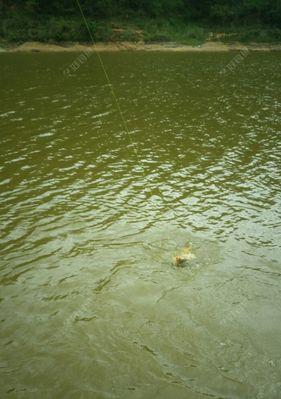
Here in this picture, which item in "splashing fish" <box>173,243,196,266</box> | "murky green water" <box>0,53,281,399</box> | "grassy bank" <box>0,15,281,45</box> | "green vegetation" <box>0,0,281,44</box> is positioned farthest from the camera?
"green vegetation" <box>0,0,281,44</box>

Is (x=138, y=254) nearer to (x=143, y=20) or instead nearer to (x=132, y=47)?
(x=132, y=47)

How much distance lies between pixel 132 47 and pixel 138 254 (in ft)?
161

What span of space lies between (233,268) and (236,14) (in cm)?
6867

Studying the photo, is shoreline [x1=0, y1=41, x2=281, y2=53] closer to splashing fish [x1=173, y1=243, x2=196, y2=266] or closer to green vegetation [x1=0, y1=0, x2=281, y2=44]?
green vegetation [x1=0, y1=0, x2=281, y2=44]

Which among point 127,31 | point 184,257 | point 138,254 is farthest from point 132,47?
point 184,257

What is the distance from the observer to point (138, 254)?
1193cm

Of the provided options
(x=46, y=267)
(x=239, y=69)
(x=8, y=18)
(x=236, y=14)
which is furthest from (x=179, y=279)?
(x=236, y=14)

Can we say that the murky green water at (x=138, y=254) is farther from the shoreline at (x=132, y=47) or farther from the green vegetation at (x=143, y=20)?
the green vegetation at (x=143, y=20)

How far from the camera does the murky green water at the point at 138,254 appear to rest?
820 centimetres

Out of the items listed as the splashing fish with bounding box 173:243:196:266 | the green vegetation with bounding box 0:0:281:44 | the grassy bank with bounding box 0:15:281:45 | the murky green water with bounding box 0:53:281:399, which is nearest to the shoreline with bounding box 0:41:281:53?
the grassy bank with bounding box 0:15:281:45

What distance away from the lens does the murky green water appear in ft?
26.9

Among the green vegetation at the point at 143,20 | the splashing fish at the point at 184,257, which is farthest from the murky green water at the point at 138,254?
the green vegetation at the point at 143,20

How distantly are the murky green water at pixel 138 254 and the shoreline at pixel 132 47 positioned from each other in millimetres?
28300

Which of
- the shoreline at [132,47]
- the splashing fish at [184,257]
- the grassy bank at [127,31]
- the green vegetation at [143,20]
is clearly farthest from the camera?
the green vegetation at [143,20]
